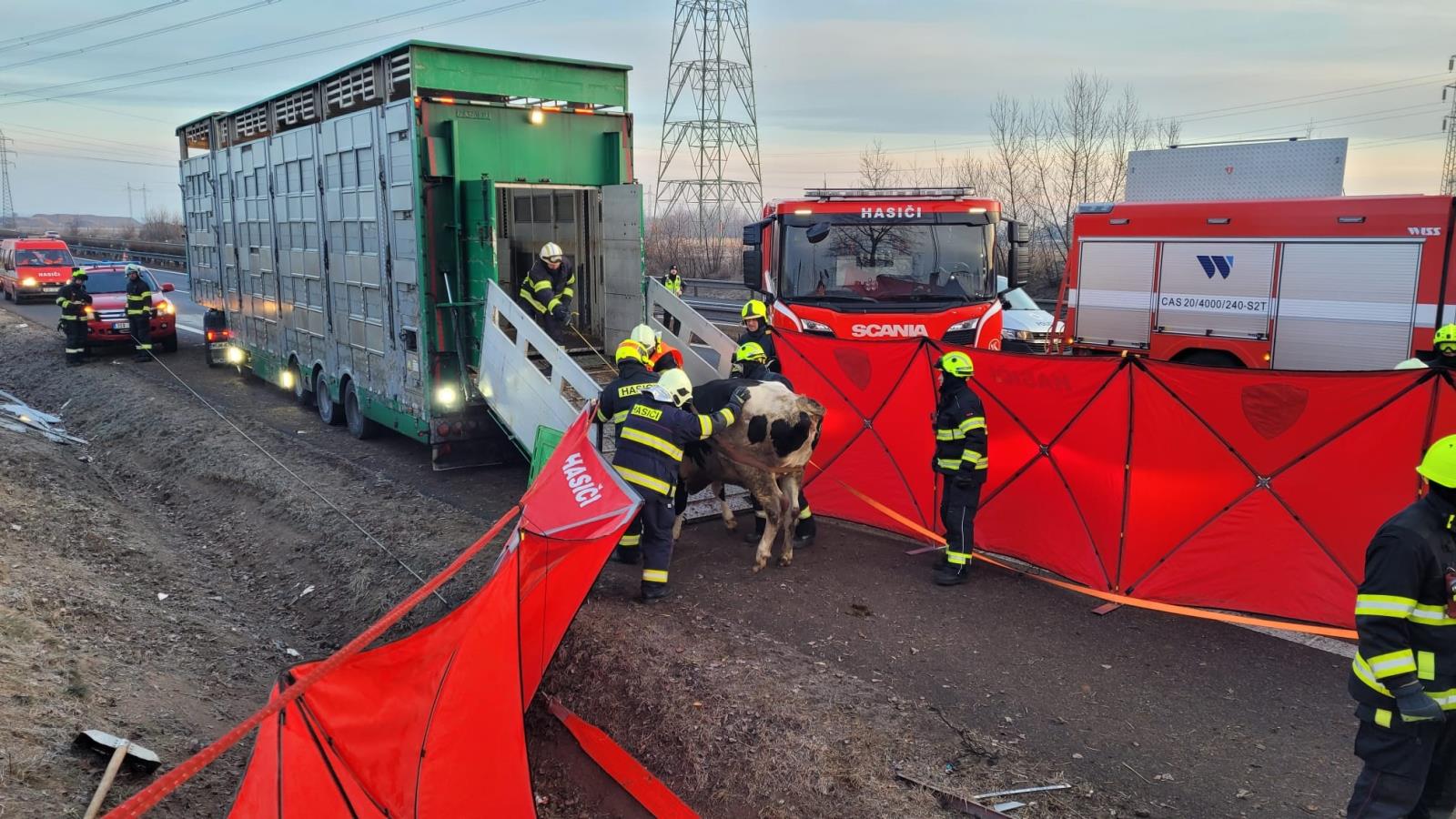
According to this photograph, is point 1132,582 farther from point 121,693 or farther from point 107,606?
point 107,606

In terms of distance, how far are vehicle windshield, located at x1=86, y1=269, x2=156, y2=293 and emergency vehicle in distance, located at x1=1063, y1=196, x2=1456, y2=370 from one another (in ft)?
62.8

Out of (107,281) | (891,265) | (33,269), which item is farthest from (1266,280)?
(33,269)

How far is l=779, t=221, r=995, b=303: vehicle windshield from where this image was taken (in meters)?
10.6

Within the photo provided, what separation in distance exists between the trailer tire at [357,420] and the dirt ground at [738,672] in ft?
8.37

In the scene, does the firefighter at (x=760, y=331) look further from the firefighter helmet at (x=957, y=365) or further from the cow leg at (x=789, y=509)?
the firefighter helmet at (x=957, y=365)

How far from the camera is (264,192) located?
1388 cm

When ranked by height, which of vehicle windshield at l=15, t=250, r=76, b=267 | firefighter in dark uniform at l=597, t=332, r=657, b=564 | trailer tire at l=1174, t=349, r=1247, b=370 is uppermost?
vehicle windshield at l=15, t=250, r=76, b=267

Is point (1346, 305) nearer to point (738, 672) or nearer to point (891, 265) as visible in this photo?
point (891, 265)

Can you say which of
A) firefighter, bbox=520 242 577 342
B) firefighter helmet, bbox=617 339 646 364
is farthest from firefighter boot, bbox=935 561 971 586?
firefighter, bbox=520 242 577 342

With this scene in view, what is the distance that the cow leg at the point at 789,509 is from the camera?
7.99 m

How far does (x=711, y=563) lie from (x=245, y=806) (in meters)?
4.57

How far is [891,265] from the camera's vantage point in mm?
10648

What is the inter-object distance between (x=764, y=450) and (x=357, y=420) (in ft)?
23.4

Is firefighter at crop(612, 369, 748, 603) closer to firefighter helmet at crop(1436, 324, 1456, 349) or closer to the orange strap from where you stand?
the orange strap
